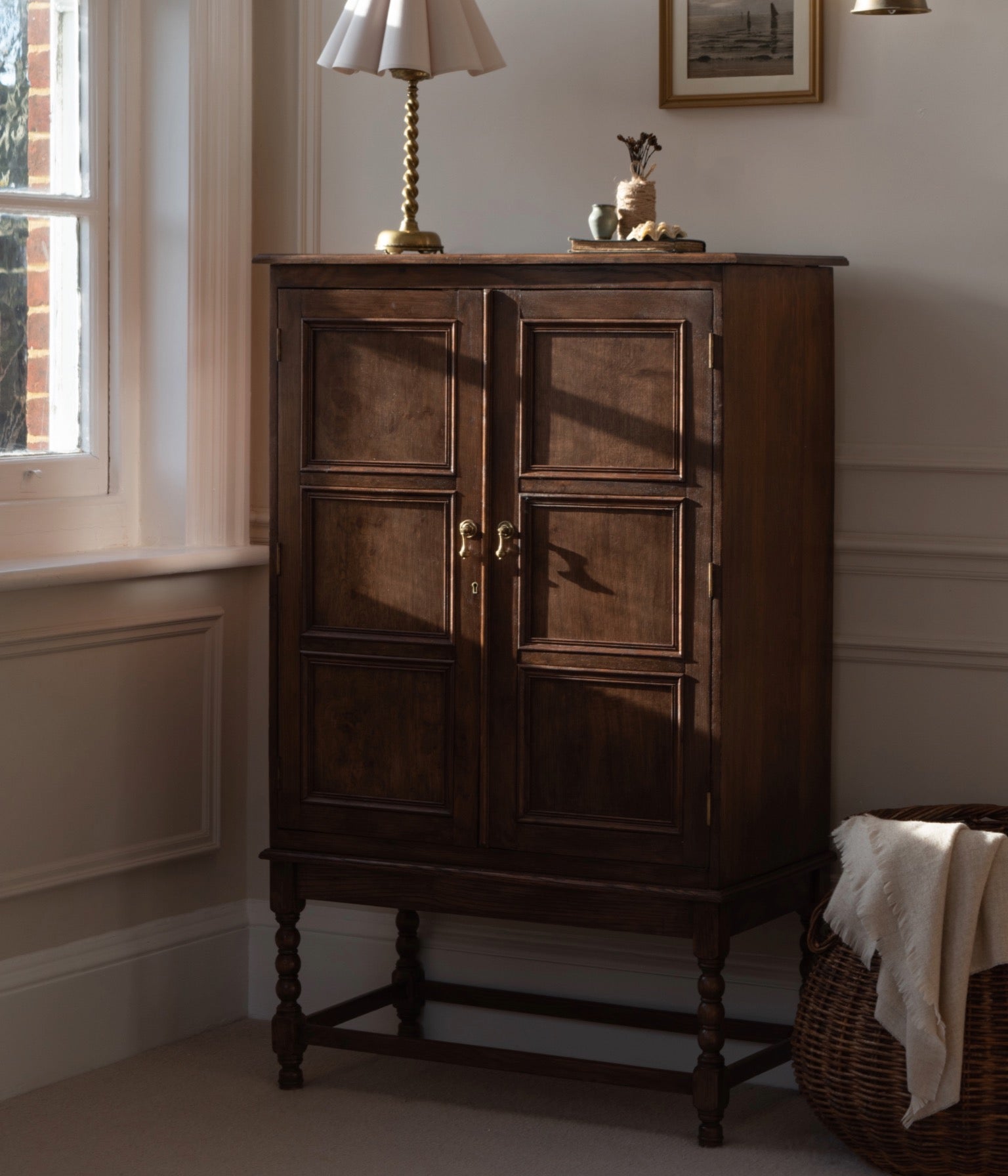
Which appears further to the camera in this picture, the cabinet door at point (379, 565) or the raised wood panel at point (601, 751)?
the cabinet door at point (379, 565)

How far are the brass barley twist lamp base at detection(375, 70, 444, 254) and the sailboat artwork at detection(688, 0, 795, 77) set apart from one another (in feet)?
1.82

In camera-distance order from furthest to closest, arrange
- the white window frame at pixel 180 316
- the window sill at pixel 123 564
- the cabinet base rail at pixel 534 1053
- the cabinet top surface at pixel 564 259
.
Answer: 1. the white window frame at pixel 180 316
2. the window sill at pixel 123 564
3. the cabinet base rail at pixel 534 1053
4. the cabinet top surface at pixel 564 259

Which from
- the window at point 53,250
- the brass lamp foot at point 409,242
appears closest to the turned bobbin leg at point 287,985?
the window at point 53,250

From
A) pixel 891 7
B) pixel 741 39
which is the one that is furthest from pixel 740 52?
pixel 891 7

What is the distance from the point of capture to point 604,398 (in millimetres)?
2756

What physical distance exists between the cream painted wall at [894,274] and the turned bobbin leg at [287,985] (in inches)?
44.0

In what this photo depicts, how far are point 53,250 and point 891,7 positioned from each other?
1734 millimetres

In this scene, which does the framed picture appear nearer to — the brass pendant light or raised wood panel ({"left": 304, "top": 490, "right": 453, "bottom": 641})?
the brass pendant light

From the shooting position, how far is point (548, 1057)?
2.97m

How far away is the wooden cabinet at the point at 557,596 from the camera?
108 inches

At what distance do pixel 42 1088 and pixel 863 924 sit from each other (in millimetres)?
1655

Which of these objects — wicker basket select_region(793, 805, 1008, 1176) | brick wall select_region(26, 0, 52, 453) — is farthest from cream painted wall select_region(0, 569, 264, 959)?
wicker basket select_region(793, 805, 1008, 1176)

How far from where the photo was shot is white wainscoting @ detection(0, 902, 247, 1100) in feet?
10.2

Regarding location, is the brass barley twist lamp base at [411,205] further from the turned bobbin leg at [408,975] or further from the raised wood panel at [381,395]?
the turned bobbin leg at [408,975]
